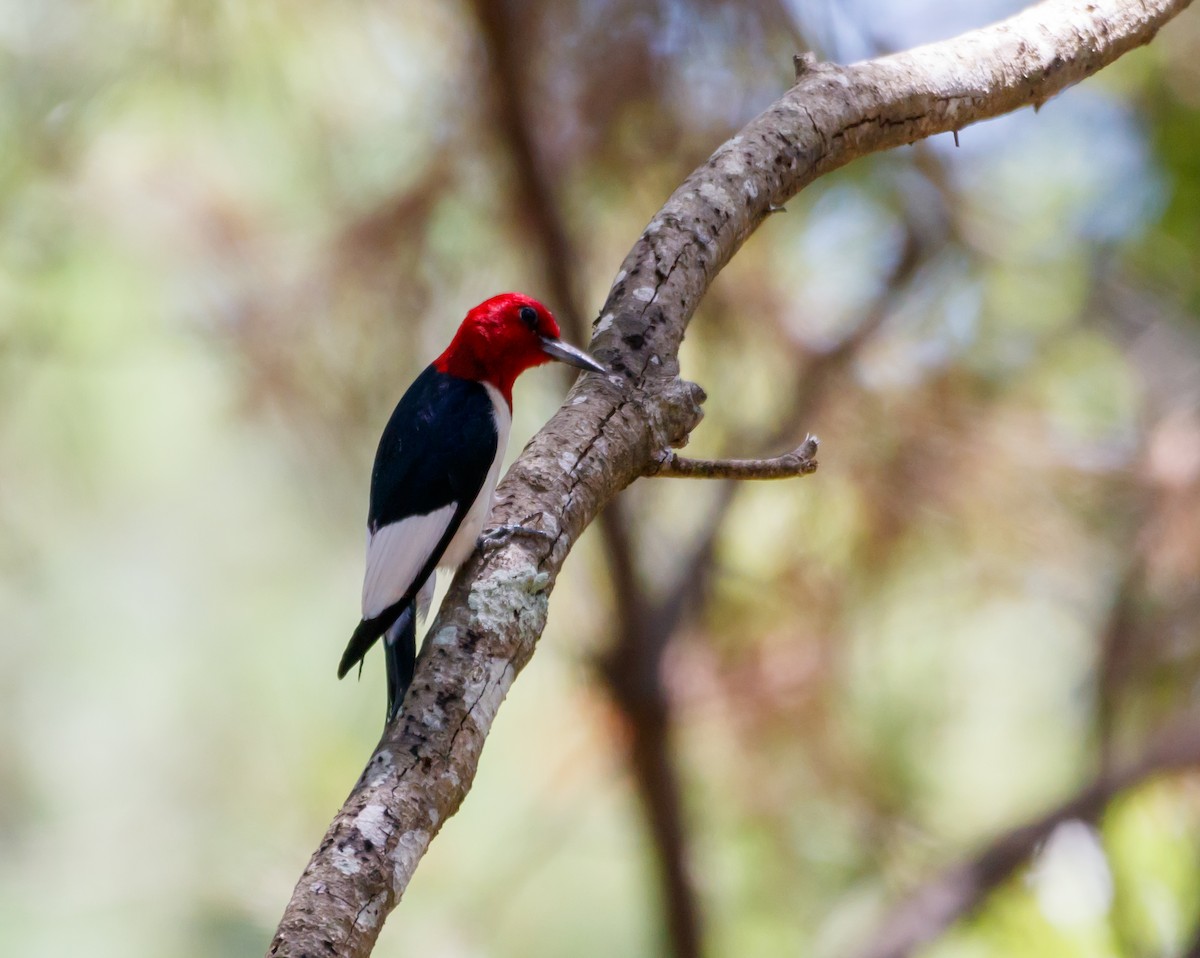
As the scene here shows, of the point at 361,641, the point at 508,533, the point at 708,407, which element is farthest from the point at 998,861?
the point at 508,533

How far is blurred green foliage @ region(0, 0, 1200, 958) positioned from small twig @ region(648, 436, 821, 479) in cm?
182

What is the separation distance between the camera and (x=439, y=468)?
2275mm

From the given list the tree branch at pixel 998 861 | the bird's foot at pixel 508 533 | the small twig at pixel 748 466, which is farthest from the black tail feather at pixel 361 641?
the tree branch at pixel 998 861

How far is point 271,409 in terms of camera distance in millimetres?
3652

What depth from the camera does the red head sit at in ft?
8.44

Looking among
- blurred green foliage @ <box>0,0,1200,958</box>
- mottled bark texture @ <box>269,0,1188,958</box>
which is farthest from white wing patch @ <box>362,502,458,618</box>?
blurred green foliage @ <box>0,0,1200,958</box>

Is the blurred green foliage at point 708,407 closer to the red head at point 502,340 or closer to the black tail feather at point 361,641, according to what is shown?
the red head at point 502,340

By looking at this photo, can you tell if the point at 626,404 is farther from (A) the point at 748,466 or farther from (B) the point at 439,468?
(B) the point at 439,468

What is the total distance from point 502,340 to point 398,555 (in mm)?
623

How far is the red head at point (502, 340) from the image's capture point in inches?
101

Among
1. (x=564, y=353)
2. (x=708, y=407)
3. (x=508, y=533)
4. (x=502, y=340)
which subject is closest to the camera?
(x=508, y=533)

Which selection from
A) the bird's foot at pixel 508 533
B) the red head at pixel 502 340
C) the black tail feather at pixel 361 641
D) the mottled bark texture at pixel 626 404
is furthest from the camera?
the red head at pixel 502 340

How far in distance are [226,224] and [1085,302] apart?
326 centimetres

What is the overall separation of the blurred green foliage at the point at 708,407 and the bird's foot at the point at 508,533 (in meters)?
1.90
